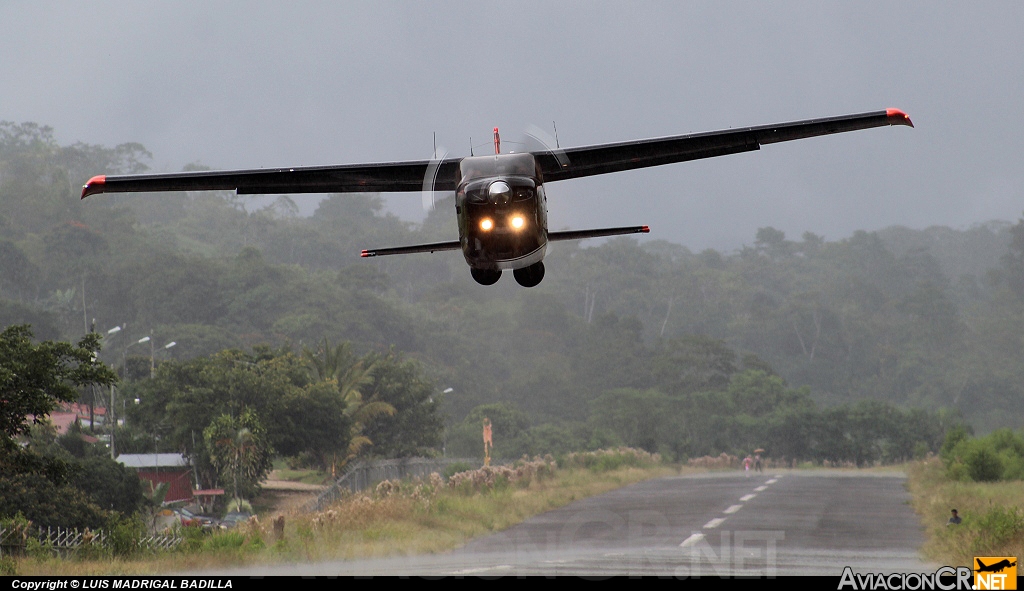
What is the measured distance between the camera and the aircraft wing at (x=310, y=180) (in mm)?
12195

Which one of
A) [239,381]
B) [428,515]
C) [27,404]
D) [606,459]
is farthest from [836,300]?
[27,404]

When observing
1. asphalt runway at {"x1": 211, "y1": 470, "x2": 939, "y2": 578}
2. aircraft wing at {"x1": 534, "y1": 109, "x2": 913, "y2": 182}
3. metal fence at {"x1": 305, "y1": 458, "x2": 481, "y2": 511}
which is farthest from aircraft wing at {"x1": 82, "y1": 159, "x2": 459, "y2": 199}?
metal fence at {"x1": 305, "y1": 458, "x2": 481, "y2": 511}

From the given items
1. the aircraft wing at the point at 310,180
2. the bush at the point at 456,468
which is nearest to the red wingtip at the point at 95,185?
the aircraft wing at the point at 310,180

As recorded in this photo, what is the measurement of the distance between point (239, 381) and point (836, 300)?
14367 cm

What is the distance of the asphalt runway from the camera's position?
2756 cm

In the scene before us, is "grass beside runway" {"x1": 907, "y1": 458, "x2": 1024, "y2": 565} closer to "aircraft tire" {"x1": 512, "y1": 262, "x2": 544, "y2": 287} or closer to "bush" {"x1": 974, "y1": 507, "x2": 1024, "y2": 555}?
"bush" {"x1": 974, "y1": 507, "x2": 1024, "y2": 555}

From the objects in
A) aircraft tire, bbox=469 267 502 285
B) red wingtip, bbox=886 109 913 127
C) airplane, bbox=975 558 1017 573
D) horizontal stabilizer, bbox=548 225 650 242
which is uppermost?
red wingtip, bbox=886 109 913 127

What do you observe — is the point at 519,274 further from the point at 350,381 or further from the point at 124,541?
the point at 350,381

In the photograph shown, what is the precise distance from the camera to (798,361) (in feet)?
550

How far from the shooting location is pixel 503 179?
11406mm

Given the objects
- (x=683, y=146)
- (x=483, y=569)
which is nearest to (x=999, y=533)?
(x=483, y=569)

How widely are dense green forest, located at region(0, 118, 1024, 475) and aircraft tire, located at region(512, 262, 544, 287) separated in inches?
2023

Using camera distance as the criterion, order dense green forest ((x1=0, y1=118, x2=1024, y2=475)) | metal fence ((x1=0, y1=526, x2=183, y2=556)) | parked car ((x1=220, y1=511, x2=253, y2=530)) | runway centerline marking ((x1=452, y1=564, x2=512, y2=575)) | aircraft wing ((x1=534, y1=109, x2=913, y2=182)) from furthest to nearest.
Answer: dense green forest ((x1=0, y1=118, x2=1024, y2=475))
parked car ((x1=220, y1=511, x2=253, y2=530))
metal fence ((x1=0, y1=526, x2=183, y2=556))
runway centerline marking ((x1=452, y1=564, x2=512, y2=575))
aircraft wing ((x1=534, y1=109, x2=913, y2=182))

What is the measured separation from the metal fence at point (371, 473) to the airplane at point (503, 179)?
37.7 meters
